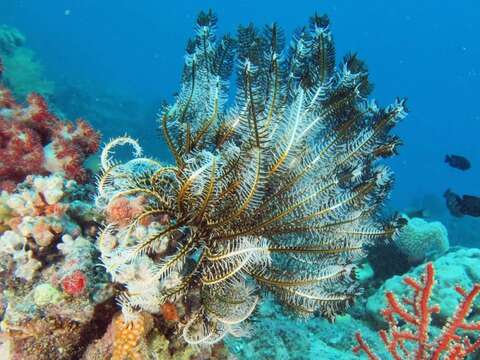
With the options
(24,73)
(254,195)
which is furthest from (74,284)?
(24,73)

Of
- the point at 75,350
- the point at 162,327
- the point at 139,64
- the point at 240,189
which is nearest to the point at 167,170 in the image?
the point at 240,189

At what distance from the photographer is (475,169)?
94250mm

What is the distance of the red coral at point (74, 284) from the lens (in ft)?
9.61

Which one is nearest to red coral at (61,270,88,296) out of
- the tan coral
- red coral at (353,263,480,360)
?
the tan coral

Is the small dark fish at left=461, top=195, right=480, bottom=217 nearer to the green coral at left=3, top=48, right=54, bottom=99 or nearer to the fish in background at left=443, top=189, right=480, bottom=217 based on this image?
the fish in background at left=443, top=189, right=480, bottom=217

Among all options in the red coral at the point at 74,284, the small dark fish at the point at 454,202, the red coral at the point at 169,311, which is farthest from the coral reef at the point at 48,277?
the small dark fish at the point at 454,202

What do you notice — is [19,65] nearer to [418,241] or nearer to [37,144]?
[37,144]

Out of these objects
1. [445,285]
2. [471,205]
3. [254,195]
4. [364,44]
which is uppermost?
[364,44]

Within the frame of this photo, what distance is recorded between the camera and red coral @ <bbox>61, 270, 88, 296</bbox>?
9.61ft

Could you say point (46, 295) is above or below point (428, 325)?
below

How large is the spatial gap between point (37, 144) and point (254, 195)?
3.22 m

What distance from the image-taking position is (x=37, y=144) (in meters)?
5.01

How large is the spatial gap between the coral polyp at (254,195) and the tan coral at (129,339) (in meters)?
0.07

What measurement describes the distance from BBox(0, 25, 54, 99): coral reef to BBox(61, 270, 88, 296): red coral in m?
15.5
